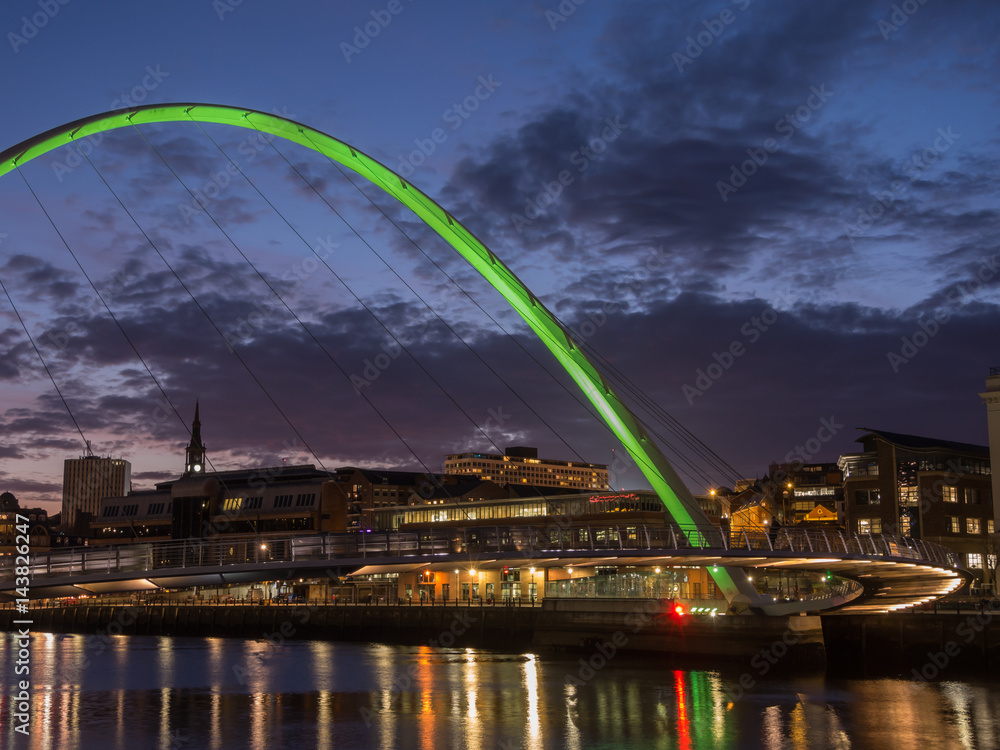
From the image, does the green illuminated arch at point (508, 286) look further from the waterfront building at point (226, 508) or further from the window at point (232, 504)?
the window at point (232, 504)

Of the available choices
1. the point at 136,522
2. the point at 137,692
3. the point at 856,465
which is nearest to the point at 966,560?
the point at 856,465

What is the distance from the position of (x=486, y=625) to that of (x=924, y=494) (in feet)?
108

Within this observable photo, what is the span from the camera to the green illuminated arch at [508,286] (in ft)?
131

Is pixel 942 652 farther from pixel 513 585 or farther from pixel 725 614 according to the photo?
pixel 513 585

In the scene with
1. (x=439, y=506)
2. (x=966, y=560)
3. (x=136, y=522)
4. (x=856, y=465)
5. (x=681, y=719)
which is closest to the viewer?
(x=681, y=719)

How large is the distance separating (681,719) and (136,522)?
336 feet

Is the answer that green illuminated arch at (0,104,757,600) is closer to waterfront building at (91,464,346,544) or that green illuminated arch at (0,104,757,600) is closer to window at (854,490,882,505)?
window at (854,490,882,505)

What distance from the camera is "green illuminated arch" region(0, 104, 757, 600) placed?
4006 centimetres

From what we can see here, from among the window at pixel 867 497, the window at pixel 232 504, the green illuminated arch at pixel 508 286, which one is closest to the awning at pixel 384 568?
the green illuminated arch at pixel 508 286

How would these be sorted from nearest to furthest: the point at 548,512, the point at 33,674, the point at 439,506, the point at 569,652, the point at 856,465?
the point at 33,674, the point at 569,652, the point at 856,465, the point at 548,512, the point at 439,506

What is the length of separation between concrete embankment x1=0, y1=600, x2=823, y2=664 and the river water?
53.7 inches

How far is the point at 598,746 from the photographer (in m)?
29.2

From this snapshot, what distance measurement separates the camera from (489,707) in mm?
35938

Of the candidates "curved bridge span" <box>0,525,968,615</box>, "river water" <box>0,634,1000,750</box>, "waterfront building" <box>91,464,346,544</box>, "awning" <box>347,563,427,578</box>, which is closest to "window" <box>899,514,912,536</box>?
"curved bridge span" <box>0,525,968,615</box>
